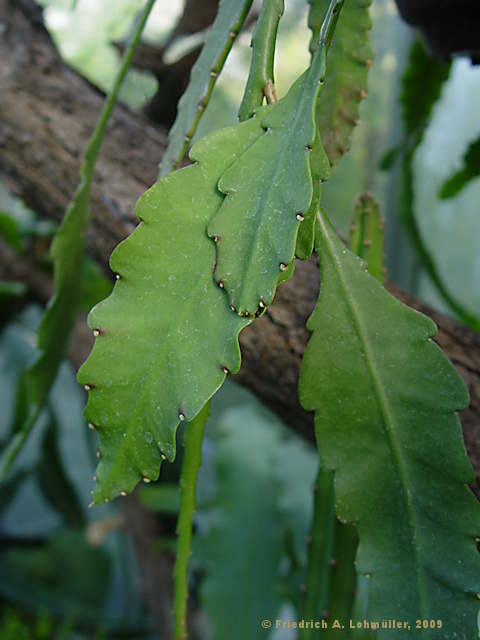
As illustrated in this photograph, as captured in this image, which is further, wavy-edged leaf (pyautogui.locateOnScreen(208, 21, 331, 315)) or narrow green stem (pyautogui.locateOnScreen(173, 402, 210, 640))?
narrow green stem (pyautogui.locateOnScreen(173, 402, 210, 640))

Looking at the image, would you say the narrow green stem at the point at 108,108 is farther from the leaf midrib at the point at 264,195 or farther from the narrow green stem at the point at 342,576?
the narrow green stem at the point at 342,576

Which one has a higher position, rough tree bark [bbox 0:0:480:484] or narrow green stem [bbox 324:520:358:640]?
rough tree bark [bbox 0:0:480:484]

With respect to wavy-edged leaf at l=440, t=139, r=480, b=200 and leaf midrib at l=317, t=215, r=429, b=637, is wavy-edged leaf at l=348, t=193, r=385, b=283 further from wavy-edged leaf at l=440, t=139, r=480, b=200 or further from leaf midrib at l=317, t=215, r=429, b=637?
wavy-edged leaf at l=440, t=139, r=480, b=200

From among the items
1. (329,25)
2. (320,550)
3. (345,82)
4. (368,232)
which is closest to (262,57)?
(329,25)

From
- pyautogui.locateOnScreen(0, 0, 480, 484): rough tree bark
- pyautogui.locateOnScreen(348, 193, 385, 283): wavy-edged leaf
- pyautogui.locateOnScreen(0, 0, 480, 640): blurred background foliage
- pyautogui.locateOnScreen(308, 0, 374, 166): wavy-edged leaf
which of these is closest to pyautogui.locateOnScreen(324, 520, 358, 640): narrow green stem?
pyautogui.locateOnScreen(0, 0, 480, 484): rough tree bark

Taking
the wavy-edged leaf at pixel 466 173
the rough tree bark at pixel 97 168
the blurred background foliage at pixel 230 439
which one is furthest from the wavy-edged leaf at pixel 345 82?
the blurred background foliage at pixel 230 439

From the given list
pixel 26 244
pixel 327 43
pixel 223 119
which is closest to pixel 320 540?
pixel 327 43

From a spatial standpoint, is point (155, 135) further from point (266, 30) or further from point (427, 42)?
point (266, 30)
